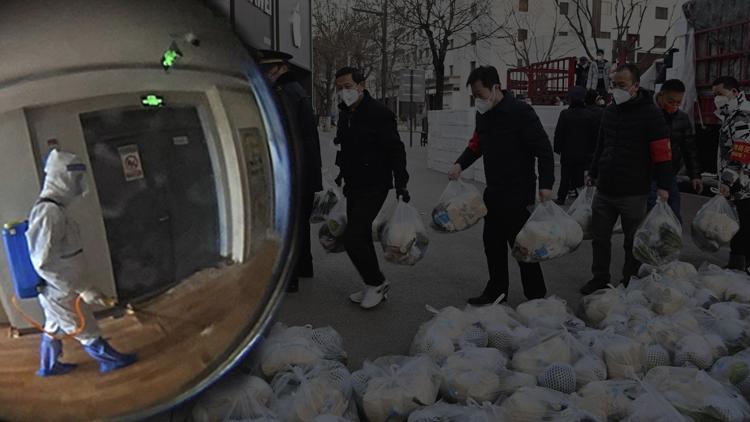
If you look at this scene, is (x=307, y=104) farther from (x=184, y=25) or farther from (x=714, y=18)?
(x=714, y=18)

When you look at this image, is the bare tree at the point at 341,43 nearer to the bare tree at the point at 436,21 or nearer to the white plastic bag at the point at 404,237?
the bare tree at the point at 436,21

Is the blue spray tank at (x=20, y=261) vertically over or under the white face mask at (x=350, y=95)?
under

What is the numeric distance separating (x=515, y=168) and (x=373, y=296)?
4.26 feet

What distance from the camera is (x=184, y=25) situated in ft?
2.82

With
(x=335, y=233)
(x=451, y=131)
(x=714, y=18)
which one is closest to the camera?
(x=335, y=233)

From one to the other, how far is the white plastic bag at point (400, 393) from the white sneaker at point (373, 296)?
1845mm

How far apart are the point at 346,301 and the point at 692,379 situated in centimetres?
255

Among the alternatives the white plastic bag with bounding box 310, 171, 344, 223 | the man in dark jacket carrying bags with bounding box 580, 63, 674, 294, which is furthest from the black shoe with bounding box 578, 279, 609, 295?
the white plastic bag with bounding box 310, 171, 344, 223

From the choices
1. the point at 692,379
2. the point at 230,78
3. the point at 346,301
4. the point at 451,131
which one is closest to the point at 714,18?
the point at 451,131

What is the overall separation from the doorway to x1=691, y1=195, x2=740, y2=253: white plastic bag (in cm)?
502

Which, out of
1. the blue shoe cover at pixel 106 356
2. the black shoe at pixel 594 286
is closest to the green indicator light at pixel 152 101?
the blue shoe cover at pixel 106 356

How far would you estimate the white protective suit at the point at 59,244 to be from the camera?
0.79 metres

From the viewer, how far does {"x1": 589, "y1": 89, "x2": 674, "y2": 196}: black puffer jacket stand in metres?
4.50

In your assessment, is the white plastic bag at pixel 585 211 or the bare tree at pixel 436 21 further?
the bare tree at pixel 436 21
